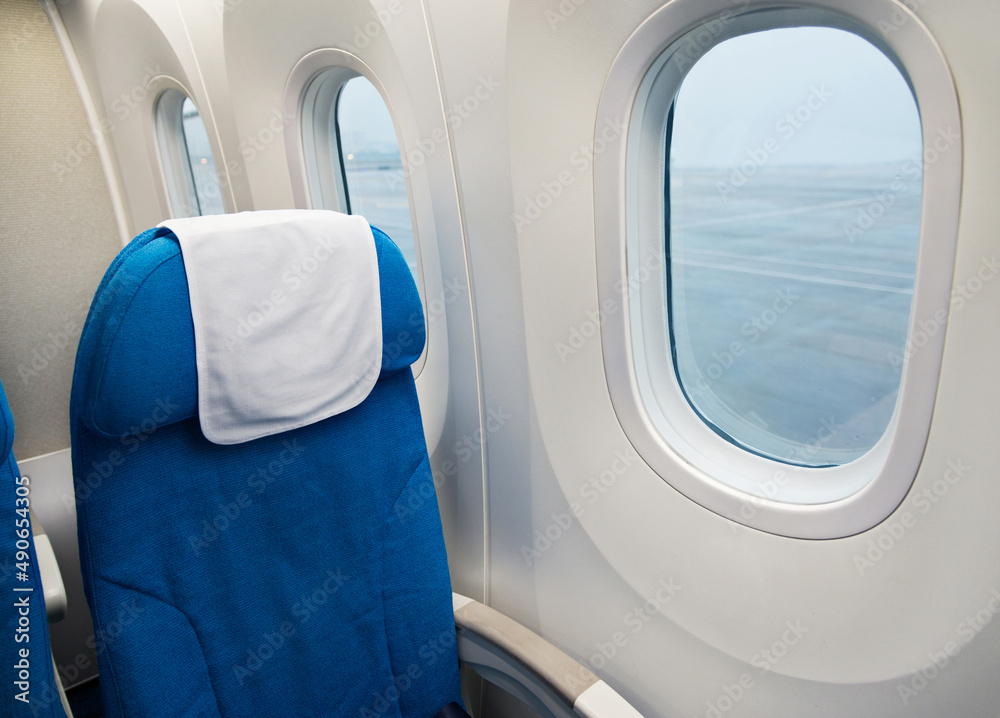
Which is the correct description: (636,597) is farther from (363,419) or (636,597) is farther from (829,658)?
(363,419)

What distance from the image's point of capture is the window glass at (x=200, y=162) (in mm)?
3025

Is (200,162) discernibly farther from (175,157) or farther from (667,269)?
(667,269)

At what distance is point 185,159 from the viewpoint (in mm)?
3240

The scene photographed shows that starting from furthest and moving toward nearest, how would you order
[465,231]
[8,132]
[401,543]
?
[8,132] < [465,231] < [401,543]

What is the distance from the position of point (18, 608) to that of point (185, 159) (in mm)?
2812

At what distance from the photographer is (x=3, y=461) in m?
0.94

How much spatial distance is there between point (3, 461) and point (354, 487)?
0.61m

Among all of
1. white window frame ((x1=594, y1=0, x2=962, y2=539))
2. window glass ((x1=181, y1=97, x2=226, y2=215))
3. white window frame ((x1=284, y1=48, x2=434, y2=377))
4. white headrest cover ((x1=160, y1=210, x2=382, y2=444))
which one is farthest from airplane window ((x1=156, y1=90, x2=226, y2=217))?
white window frame ((x1=594, y1=0, x2=962, y2=539))

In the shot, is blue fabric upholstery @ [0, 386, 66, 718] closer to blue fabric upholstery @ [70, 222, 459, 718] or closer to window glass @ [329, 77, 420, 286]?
blue fabric upholstery @ [70, 222, 459, 718]

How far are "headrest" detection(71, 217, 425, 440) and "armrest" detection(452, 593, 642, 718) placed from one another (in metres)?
0.83

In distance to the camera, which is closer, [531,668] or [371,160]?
[531,668]

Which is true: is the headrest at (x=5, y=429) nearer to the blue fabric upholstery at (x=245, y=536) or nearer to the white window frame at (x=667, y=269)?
the blue fabric upholstery at (x=245, y=536)

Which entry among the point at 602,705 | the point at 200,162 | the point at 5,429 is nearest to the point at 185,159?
the point at 200,162

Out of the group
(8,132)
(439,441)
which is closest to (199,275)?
(439,441)
